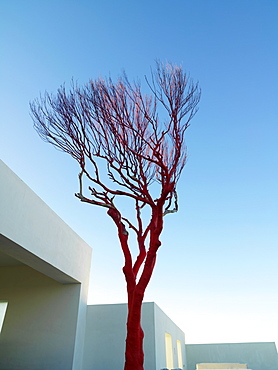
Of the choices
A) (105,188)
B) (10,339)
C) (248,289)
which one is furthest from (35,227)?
(248,289)

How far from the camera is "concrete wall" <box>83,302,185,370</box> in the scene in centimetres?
636

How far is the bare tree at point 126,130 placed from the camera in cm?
445

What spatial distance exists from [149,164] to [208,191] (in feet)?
12.0

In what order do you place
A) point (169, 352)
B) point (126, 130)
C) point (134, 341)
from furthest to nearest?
1. point (169, 352)
2. point (126, 130)
3. point (134, 341)

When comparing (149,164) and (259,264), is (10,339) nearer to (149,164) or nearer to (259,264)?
(149,164)

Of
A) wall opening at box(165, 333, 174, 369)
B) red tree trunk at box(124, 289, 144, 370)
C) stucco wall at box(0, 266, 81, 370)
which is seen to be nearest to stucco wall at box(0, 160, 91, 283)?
stucco wall at box(0, 266, 81, 370)

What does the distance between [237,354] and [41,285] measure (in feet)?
36.3

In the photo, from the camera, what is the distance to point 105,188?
4.75m

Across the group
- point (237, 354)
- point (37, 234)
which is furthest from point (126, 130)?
point (237, 354)

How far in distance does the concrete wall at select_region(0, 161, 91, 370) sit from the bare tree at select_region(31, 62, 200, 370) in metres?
1.17

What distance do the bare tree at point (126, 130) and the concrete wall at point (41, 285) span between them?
46.1 inches

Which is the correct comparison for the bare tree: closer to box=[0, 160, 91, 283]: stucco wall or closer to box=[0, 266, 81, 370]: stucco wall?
box=[0, 160, 91, 283]: stucco wall

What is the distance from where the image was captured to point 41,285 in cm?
681

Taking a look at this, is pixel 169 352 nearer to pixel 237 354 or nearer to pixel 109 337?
pixel 109 337
